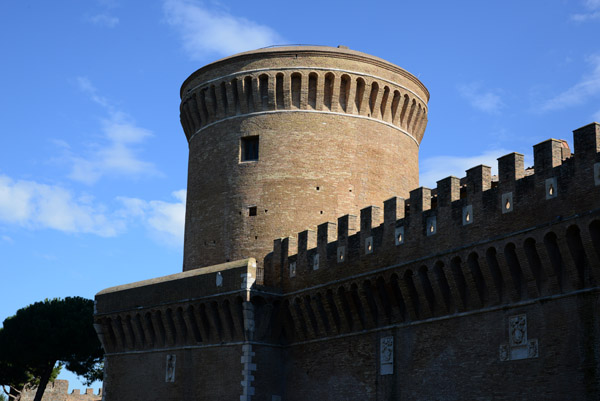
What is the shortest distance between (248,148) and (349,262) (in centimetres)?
699

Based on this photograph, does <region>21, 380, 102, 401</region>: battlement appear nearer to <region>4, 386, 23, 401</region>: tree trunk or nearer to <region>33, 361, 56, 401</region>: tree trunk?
<region>4, 386, 23, 401</region>: tree trunk

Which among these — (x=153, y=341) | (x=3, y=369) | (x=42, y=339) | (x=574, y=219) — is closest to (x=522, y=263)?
(x=574, y=219)

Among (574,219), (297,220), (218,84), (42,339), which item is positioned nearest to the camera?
(574,219)

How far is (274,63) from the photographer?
90.1ft

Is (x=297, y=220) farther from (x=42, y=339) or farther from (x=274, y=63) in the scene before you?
(x=42, y=339)

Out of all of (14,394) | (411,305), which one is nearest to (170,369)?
(411,305)

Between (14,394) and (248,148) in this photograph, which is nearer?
(248,148)

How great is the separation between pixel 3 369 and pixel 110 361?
48.0 feet

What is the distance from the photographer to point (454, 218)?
1933 centimetres

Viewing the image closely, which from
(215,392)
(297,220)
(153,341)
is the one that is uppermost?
(297,220)

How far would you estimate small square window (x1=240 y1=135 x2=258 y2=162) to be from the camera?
27.4 metres

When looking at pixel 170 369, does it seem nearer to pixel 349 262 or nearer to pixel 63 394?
pixel 349 262

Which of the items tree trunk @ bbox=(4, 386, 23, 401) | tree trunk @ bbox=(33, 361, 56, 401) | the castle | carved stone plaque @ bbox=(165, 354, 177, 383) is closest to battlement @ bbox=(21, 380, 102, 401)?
tree trunk @ bbox=(4, 386, 23, 401)

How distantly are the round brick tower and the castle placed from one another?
0.06 m
